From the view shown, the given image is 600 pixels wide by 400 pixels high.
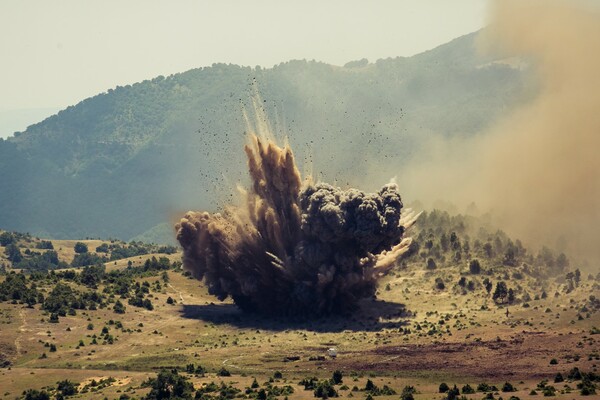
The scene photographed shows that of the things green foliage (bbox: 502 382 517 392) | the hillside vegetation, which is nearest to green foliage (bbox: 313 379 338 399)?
the hillside vegetation

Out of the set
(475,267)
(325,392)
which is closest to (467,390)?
(325,392)

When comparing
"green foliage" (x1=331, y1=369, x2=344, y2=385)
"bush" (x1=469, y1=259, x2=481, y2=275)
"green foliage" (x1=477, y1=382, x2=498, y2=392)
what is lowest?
"green foliage" (x1=477, y1=382, x2=498, y2=392)

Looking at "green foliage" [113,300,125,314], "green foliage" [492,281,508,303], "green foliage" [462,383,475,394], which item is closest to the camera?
"green foliage" [462,383,475,394]

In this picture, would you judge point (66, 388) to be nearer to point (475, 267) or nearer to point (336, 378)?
point (336, 378)

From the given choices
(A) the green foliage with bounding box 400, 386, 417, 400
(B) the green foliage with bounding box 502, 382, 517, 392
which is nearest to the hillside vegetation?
(A) the green foliage with bounding box 400, 386, 417, 400

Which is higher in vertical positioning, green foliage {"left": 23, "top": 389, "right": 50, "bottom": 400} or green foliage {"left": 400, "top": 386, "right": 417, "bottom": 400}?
green foliage {"left": 400, "top": 386, "right": 417, "bottom": 400}

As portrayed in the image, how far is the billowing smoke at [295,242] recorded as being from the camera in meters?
158

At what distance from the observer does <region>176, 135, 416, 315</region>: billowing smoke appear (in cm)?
15750

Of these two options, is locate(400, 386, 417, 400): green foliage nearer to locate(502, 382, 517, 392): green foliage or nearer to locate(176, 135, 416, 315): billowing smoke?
locate(502, 382, 517, 392): green foliage

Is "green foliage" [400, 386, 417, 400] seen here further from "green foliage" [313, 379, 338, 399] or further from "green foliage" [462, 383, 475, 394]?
"green foliage" [313, 379, 338, 399]

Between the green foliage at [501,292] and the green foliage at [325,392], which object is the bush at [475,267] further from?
the green foliage at [325,392]

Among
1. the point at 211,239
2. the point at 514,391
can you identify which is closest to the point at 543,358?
the point at 514,391

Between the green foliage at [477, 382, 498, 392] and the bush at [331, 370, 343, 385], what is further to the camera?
the bush at [331, 370, 343, 385]

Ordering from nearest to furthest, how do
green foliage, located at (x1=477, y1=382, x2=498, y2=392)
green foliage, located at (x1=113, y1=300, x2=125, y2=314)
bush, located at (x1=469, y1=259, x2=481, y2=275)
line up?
green foliage, located at (x1=477, y1=382, x2=498, y2=392), green foliage, located at (x1=113, y1=300, x2=125, y2=314), bush, located at (x1=469, y1=259, x2=481, y2=275)
